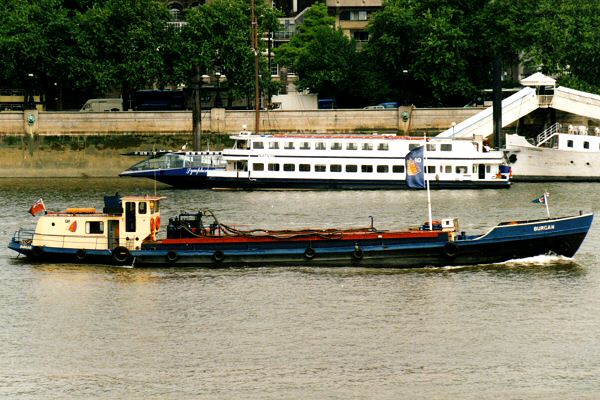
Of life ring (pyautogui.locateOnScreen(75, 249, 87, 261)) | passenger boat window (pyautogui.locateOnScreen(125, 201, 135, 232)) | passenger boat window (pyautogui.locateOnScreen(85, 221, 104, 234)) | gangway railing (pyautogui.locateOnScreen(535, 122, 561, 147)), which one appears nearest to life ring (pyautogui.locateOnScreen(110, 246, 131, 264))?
passenger boat window (pyautogui.locateOnScreen(125, 201, 135, 232))

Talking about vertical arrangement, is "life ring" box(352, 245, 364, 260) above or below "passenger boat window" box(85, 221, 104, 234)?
below

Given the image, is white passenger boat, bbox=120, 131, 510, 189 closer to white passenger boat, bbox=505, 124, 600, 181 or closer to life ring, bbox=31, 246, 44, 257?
white passenger boat, bbox=505, 124, 600, 181

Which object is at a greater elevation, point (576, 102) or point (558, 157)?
point (576, 102)

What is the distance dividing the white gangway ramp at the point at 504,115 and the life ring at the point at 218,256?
50.4 metres

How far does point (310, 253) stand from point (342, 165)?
1576 inches

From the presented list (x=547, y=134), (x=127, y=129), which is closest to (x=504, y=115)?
(x=547, y=134)

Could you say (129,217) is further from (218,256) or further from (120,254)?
(218,256)

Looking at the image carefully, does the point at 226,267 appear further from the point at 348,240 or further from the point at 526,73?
the point at 526,73

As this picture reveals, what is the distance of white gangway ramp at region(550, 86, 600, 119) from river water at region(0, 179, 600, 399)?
147 ft

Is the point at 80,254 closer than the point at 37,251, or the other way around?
the point at 80,254

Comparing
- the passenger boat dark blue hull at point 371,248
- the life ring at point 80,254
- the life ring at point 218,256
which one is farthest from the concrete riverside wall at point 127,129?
the life ring at point 218,256

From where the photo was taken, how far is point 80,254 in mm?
67562

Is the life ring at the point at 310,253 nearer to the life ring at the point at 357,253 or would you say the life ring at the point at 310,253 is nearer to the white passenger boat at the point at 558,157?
the life ring at the point at 357,253

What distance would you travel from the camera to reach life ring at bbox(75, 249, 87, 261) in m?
67.6
